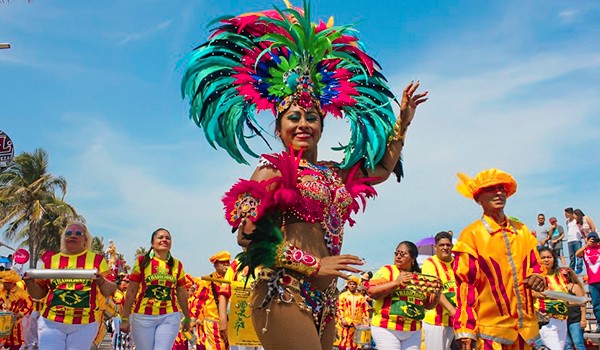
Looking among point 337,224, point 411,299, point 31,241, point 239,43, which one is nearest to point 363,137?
point 337,224

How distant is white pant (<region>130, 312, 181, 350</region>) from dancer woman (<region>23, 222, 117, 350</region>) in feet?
3.02

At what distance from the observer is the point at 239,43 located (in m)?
4.33

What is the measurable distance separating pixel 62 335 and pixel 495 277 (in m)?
4.86

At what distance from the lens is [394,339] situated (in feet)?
27.7

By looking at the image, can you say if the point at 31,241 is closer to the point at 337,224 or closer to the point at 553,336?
the point at 553,336

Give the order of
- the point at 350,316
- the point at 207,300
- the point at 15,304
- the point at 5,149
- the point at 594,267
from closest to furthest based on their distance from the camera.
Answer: the point at 207,300 → the point at 594,267 → the point at 15,304 → the point at 350,316 → the point at 5,149

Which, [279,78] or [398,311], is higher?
[279,78]

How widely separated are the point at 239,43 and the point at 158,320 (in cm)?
549

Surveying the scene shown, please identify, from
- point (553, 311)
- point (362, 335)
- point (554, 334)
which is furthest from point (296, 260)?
point (362, 335)

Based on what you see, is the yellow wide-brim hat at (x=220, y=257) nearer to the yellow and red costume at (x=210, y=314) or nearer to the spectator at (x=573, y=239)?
the yellow and red costume at (x=210, y=314)

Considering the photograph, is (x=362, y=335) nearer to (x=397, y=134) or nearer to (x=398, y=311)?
(x=398, y=311)

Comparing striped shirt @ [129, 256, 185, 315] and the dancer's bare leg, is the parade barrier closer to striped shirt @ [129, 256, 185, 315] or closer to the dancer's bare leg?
striped shirt @ [129, 256, 185, 315]

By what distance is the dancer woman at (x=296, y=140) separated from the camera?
3.71 m

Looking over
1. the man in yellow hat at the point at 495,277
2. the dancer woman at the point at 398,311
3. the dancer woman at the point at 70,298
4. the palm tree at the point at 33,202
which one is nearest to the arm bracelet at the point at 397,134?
the man in yellow hat at the point at 495,277
